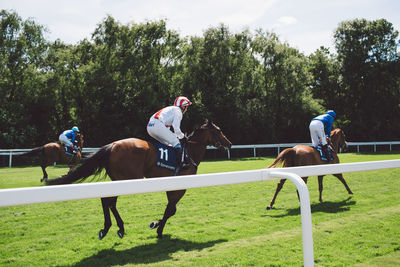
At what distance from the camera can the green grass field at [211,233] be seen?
3217 millimetres

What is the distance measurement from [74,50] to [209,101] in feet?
40.4

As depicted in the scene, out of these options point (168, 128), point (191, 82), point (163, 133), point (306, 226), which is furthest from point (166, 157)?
point (191, 82)

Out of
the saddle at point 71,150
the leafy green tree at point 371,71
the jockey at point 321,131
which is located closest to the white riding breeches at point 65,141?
the saddle at point 71,150

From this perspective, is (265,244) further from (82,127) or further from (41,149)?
(82,127)

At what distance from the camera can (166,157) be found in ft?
15.4

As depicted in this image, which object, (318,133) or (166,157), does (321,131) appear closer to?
(318,133)

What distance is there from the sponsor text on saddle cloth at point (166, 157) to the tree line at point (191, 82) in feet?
63.4

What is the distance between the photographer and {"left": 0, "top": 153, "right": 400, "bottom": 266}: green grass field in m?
3.22

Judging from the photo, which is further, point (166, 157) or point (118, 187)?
point (166, 157)

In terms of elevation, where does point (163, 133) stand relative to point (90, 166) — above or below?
above

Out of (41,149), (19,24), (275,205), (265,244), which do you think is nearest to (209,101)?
(19,24)

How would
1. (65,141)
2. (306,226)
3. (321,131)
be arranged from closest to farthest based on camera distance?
(306,226) < (321,131) < (65,141)

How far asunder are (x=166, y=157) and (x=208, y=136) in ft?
3.79

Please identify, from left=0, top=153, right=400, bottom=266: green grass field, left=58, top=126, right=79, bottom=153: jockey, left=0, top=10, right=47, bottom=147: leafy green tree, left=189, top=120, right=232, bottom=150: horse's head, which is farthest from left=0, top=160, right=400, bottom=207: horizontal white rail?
left=0, top=10, right=47, bottom=147: leafy green tree
